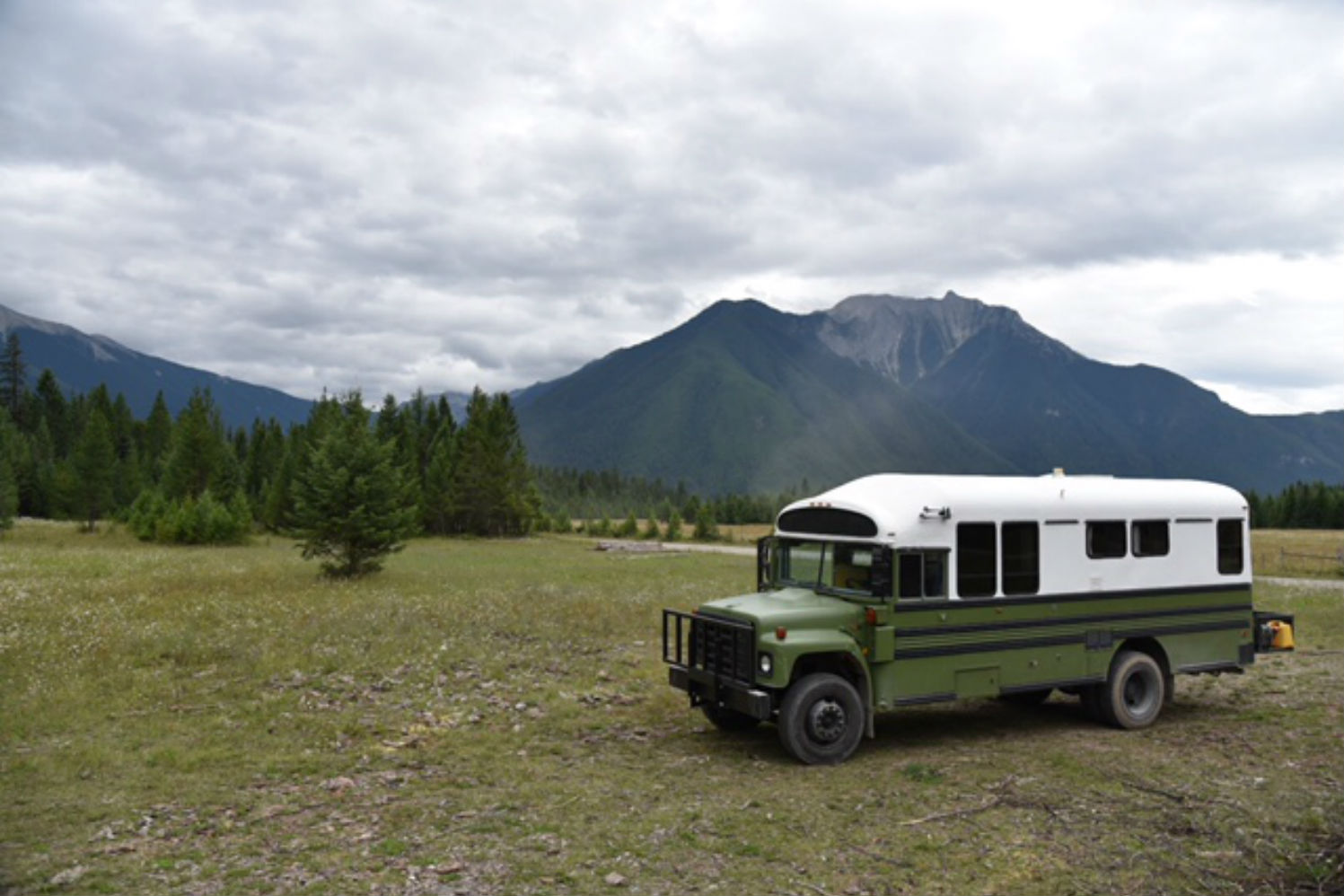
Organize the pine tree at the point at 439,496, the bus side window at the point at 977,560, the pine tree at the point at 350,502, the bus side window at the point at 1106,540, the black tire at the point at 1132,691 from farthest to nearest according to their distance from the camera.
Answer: the pine tree at the point at 439,496 → the pine tree at the point at 350,502 → the black tire at the point at 1132,691 → the bus side window at the point at 1106,540 → the bus side window at the point at 977,560

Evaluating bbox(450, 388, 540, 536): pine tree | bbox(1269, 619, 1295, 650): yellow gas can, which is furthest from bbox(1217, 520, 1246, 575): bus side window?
bbox(450, 388, 540, 536): pine tree

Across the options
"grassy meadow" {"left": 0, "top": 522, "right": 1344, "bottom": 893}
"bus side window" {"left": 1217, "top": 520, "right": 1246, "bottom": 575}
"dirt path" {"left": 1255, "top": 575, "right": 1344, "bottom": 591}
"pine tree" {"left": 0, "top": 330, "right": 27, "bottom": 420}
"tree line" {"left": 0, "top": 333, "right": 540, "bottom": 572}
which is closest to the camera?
"grassy meadow" {"left": 0, "top": 522, "right": 1344, "bottom": 893}

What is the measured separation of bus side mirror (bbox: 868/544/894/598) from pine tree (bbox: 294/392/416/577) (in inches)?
1022

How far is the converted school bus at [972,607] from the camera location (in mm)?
11562

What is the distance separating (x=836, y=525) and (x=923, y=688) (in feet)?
8.11

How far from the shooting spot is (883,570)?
11656mm

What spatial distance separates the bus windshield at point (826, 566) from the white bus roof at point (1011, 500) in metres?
0.27

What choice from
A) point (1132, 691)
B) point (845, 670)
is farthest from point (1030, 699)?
point (845, 670)

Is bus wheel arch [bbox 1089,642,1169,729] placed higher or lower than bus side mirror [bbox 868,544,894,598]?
lower

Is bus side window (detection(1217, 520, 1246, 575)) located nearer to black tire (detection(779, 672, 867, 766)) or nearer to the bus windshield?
the bus windshield

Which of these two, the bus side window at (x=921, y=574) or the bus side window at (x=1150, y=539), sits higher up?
the bus side window at (x=1150, y=539)

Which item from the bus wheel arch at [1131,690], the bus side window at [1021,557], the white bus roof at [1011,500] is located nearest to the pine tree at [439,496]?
the white bus roof at [1011,500]

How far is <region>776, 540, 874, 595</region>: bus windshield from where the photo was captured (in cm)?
1216

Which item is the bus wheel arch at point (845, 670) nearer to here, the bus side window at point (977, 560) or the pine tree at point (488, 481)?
the bus side window at point (977, 560)
